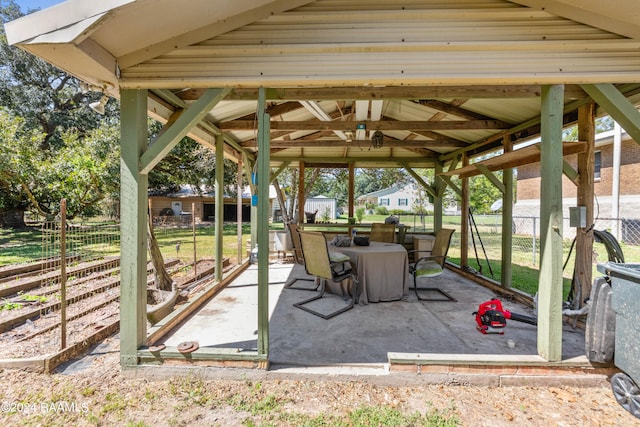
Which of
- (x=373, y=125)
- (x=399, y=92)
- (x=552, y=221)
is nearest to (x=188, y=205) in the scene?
(x=373, y=125)

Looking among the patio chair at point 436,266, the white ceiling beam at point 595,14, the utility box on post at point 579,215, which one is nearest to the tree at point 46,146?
the patio chair at point 436,266

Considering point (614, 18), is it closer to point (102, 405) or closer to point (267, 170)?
point (267, 170)

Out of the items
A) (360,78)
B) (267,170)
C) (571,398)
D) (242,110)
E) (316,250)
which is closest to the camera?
(571,398)

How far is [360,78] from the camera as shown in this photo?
2354mm

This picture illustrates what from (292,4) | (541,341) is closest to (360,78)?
(292,4)

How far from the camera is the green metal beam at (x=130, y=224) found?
2.37 metres

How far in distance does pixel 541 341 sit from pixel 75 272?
6729 mm

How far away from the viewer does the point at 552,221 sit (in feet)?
7.69

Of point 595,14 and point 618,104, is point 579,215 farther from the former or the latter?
point 595,14

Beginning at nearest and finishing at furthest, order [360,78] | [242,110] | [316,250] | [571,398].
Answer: [571,398] < [360,78] < [316,250] < [242,110]

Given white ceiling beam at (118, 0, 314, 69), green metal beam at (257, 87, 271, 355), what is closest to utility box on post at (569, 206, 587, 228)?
green metal beam at (257, 87, 271, 355)

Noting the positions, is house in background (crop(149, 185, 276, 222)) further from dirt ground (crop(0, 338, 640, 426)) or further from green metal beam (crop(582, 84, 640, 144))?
green metal beam (crop(582, 84, 640, 144))

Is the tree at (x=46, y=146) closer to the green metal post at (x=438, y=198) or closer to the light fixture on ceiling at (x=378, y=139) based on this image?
the light fixture on ceiling at (x=378, y=139)

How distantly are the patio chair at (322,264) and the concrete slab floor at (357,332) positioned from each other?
0.11 m
